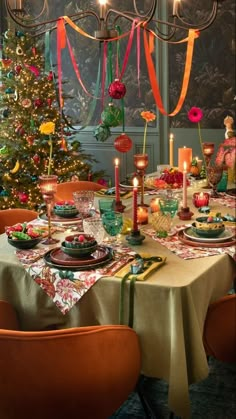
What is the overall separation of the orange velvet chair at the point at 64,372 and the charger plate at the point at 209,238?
2.22ft

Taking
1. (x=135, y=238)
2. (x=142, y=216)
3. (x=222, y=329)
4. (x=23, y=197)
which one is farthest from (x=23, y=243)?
(x=23, y=197)

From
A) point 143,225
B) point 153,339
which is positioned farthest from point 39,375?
point 143,225

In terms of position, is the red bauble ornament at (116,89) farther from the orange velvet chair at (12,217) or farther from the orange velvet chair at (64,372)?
the orange velvet chair at (64,372)

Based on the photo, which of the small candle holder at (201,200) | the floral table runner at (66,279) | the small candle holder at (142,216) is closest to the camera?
the floral table runner at (66,279)

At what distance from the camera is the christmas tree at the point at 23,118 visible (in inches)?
206

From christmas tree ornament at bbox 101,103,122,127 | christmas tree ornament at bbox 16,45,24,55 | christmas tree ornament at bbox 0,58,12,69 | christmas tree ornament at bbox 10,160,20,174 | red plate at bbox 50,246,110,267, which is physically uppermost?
christmas tree ornament at bbox 16,45,24,55

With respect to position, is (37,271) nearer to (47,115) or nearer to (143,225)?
(143,225)

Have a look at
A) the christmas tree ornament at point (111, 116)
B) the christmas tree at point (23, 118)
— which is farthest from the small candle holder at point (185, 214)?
the christmas tree at point (23, 118)

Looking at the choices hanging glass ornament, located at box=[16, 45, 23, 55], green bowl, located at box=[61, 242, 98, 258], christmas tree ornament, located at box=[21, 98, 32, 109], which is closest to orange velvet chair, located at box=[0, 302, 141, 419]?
green bowl, located at box=[61, 242, 98, 258]

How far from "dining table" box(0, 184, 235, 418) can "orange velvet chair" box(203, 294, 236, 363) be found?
60 mm

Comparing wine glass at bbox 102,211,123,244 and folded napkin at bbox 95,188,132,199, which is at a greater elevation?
wine glass at bbox 102,211,123,244

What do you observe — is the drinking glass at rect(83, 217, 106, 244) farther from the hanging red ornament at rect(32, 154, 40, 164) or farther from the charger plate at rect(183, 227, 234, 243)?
the hanging red ornament at rect(32, 154, 40, 164)

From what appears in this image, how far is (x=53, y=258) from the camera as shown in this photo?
2180mm

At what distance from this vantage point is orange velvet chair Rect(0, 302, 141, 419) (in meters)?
1.61
